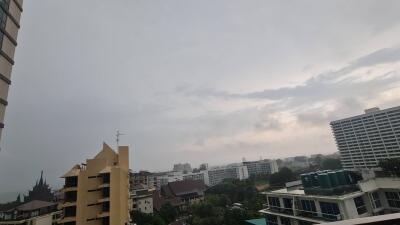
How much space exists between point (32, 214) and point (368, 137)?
214ft

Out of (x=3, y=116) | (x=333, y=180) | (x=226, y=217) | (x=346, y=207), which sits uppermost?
(x=3, y=116)

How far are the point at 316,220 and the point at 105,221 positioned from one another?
14.6m

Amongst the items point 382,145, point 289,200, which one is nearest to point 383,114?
point 382,145

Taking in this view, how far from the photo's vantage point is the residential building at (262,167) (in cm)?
9893

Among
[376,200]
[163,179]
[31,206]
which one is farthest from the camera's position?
[163,179]

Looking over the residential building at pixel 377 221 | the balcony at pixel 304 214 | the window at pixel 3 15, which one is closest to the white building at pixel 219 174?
the balcony at pixel 304 214

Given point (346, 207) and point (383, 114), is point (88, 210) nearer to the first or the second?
point (346, 207)

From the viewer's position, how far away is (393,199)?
13.4 metres

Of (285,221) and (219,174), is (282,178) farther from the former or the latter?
(219,174)

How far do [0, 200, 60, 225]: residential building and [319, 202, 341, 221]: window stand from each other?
2511 cm

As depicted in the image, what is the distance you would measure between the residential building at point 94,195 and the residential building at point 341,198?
41.3 ft

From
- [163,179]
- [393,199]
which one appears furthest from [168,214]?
[163,179]

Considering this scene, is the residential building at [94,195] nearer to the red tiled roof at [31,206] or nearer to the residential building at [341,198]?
the red tiled roof at [31,206]

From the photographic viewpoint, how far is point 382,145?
184 ft
